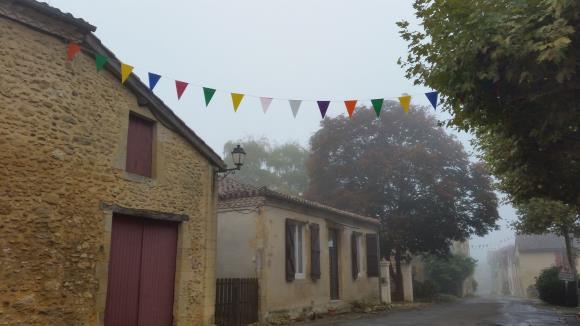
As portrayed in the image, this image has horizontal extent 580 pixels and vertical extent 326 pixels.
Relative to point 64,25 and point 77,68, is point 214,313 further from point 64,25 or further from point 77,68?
point 64,25

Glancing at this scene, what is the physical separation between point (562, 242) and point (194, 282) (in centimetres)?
3956

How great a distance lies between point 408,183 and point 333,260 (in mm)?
8493

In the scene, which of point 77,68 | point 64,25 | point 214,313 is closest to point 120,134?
point 77,68

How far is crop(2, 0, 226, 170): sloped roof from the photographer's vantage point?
7397 millimetres

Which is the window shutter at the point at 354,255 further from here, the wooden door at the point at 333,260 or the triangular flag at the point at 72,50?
the triangular flag at the point at 72,50

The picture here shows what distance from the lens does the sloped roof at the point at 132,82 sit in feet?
24.3

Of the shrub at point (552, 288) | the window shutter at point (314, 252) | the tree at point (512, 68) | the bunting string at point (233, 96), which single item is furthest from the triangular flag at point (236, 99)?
the shrub at point (552, 288)

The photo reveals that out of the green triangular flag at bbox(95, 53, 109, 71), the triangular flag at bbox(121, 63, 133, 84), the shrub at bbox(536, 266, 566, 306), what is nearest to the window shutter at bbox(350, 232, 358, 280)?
the shrub at bbox(536, 266, 566, 306)

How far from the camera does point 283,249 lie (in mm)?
13117

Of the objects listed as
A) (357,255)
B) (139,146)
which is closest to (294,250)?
(357,255)

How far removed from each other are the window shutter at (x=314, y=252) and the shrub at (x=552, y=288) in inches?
509

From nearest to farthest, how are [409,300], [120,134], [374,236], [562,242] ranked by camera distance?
[120,134], [374,236], [409,300], [562,242]

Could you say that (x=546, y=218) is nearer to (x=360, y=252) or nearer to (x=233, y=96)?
(x=360, y=252)

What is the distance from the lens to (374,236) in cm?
1862
